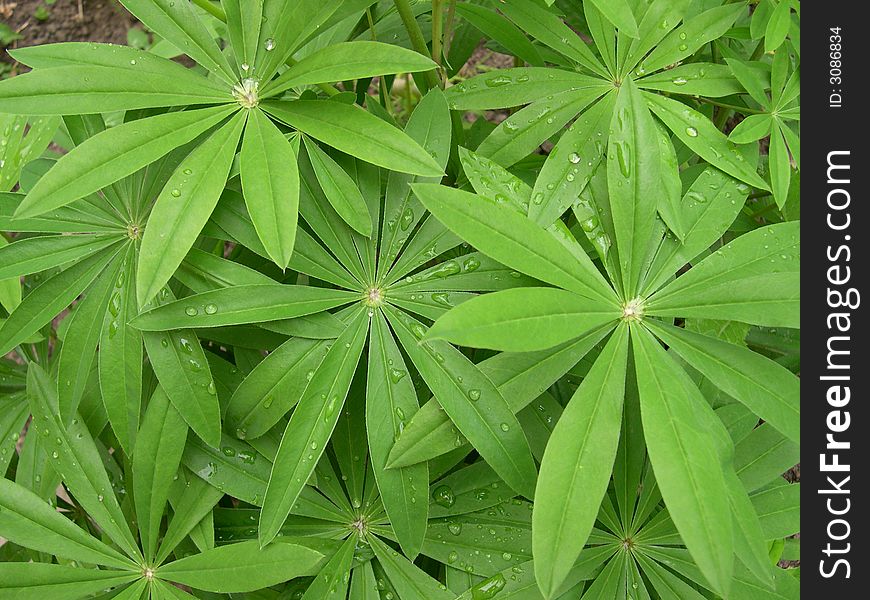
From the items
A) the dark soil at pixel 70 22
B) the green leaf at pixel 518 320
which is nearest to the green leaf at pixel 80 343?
the green leaf at pixel 518 320

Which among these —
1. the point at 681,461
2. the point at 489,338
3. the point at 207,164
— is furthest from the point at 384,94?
the point at 681,461

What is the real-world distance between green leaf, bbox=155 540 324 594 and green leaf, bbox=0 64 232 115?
80 centimetres

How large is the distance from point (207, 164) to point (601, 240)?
0.70 metres

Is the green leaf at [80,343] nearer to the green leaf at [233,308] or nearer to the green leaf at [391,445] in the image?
the green leaf at [233,308]

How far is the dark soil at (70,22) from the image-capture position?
3.54 m

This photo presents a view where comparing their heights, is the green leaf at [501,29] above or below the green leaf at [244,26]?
above

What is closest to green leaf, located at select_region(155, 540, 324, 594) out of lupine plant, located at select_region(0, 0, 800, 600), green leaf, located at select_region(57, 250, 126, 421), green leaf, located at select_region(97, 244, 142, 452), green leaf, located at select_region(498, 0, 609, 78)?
lupine plant, located at select_region(0, 0, 800, 600)

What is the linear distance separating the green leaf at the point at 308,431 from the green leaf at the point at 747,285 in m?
0.54

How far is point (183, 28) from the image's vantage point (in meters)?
1.26

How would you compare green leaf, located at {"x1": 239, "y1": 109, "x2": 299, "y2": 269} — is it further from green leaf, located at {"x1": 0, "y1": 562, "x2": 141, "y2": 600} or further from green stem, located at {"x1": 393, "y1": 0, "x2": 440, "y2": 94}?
green leaf, located at {"x1": 0, "y1": 562, "x2": 141, "y2": 600}

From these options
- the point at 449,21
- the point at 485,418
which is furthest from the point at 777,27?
the point at 485,418

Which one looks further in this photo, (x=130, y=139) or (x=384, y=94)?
(x=384, y=94)

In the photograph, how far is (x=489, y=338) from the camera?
37.1 inches

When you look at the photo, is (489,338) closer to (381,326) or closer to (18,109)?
(381,326)
